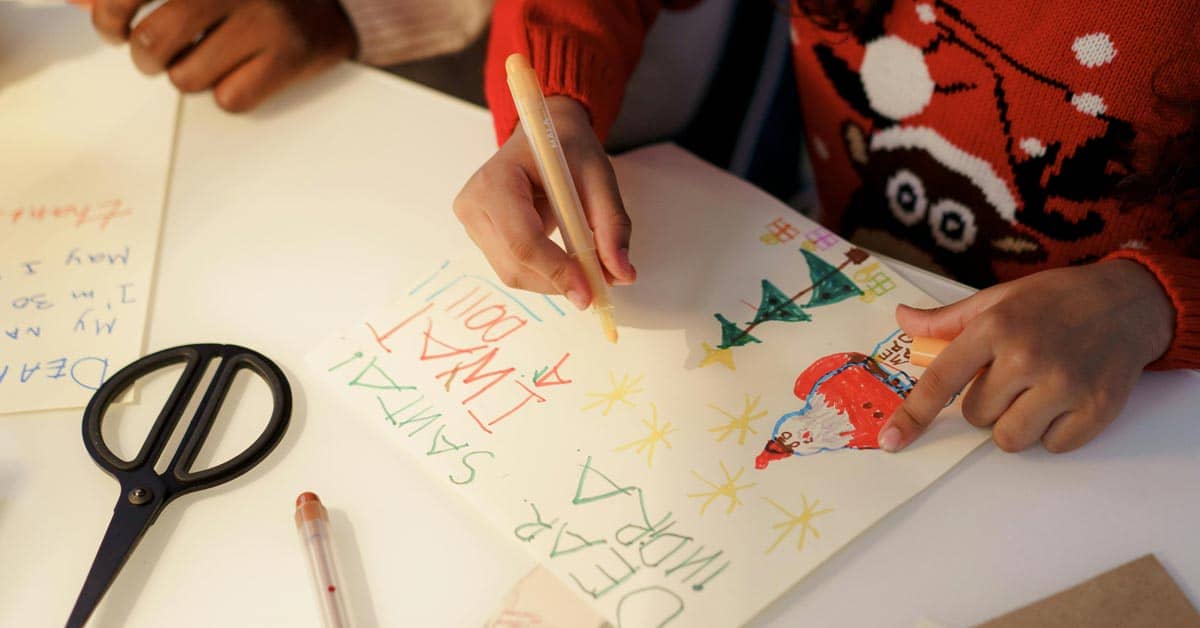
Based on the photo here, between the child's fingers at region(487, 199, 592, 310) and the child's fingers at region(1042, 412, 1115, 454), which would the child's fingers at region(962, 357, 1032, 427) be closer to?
the child's fingers at region(1042, 412, 1115, 454)

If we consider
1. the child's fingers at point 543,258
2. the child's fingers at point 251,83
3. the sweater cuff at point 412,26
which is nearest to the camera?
the child's fingers at point 543,258

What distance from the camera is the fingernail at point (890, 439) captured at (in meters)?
0.46

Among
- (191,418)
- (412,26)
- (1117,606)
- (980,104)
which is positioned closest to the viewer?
(1117,606)

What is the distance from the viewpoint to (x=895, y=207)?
753mm

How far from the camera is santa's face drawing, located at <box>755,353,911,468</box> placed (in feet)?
1.55

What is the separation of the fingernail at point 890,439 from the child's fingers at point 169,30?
0.61 meters

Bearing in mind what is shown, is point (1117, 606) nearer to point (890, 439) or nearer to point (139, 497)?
point (890, 439)

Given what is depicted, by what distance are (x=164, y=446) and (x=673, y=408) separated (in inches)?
11.1

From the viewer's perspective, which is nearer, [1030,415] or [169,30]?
[1030,415]

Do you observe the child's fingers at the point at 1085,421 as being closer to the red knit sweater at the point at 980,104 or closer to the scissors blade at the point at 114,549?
the red knit sweater at the point at 980,104

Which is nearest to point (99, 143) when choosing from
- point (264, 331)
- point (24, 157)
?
point (24, 157)

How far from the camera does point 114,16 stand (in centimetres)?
74

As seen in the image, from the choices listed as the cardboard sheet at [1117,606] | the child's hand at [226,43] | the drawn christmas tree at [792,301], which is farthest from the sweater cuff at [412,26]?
the cardboard sheet at [1117,606]

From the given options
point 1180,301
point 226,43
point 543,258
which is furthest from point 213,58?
point 1180,301
